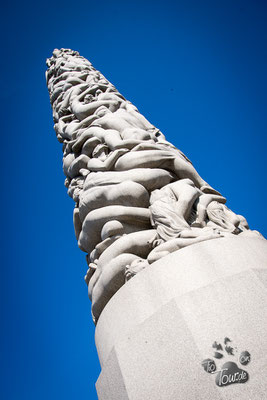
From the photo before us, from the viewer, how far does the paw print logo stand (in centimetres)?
222

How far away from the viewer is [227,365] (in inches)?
89.6

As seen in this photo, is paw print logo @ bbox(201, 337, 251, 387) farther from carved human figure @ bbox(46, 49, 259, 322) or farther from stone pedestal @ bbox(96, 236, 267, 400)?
carved human figure @ bbox(46, 49, 259, 322)

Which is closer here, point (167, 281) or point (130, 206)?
point (167, 281)

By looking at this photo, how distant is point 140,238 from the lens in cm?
368

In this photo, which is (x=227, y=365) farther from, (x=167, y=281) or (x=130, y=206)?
(x=130, y=206)

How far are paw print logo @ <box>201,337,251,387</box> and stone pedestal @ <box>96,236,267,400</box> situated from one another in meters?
0.02

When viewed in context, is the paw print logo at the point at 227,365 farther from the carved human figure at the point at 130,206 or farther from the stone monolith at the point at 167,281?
the carved human figure at the point at 130,206

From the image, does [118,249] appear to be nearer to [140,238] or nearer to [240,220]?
[140,238]

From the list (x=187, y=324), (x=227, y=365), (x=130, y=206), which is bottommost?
(x=227, y=365)

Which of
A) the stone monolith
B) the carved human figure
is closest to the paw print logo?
the stone monolith

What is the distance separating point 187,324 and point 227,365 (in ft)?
1.27

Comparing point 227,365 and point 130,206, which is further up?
point 130,206

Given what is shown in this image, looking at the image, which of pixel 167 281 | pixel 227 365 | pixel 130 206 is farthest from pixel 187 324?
pixel 130 206

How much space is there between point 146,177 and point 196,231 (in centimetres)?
120
